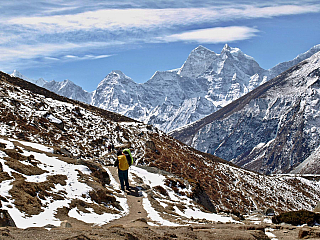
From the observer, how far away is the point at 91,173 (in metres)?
29.3

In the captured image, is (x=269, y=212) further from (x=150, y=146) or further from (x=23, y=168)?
(x=150, y=146)

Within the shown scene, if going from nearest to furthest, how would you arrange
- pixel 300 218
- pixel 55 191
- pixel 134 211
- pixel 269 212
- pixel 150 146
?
pixel 55 191
pixel 300 218
pixel 134 211
pixel 269 212
pixel 150 146

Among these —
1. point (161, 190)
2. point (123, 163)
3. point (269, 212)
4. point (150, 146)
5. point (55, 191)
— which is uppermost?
point (55, 191)

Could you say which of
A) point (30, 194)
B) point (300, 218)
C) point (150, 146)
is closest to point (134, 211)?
point (30, 194)

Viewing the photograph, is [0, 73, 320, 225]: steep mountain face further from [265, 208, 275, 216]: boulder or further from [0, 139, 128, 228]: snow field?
[265, 208, 275, 216]: boulder

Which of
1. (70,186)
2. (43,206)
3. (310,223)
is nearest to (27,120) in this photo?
(70,186)

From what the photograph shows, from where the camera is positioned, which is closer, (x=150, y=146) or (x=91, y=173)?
(x=91, y=173)

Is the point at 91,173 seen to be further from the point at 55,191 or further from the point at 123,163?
the point at 55,191

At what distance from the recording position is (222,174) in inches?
3258

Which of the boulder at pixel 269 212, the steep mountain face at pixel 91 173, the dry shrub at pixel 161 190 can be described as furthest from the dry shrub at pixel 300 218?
the dry shrub at pixel 161 190

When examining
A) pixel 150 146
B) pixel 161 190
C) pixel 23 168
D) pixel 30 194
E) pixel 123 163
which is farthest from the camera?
pixel 150 146

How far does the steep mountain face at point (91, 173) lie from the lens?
19891mm

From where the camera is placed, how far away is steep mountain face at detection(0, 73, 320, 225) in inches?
783

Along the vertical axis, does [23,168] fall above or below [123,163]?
above
